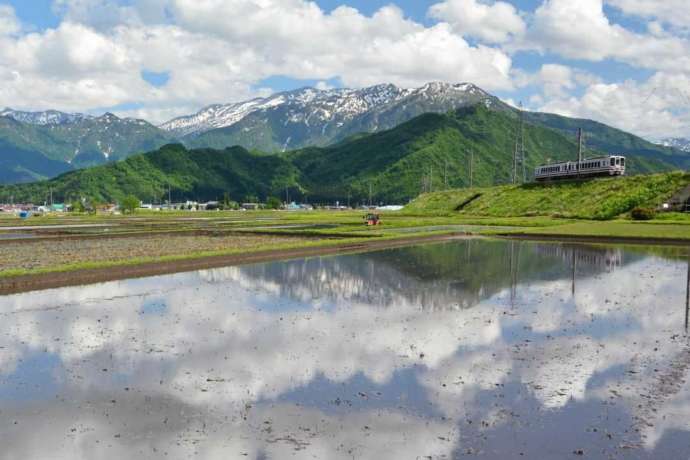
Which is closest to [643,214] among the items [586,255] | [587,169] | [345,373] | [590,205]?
[590,205]

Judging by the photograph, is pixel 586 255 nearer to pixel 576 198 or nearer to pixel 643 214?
pixel 643 214

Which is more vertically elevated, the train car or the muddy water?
the train car

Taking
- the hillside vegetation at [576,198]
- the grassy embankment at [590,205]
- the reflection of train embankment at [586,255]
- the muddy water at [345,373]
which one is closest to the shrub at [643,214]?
the grassy embankment at [590,205]

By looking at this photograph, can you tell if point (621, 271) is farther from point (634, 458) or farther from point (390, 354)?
point (634, 458)

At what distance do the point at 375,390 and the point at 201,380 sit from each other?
4104 mm

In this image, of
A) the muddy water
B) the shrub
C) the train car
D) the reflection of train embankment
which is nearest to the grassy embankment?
the shrub

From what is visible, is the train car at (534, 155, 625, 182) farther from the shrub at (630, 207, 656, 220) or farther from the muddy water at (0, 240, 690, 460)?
the muddy water at (0, 240, 690, 460)

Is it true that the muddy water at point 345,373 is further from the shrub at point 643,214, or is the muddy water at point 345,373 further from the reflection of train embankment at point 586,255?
the shrub at point 643,214

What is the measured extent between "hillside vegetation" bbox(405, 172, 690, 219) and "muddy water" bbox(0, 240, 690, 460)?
232 feet

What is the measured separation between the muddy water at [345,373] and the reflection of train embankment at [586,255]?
10080mm

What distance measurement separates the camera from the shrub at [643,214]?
81.0 m

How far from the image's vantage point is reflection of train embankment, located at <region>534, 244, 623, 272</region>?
36.2 meters

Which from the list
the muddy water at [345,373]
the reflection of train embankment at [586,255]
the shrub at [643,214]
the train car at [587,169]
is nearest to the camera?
the muddy water at [345,373]

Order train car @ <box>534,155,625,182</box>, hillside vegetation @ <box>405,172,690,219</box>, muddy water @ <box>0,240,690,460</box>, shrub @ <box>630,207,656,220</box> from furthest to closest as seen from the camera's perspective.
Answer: train car @ <box>534,155,625,182</box> < hillside vegetation @ <box>405,172,690,219</box> < shrub @ <box>630,207,656,220</box> < muddy water @ <box>0,240,690,460</box>
